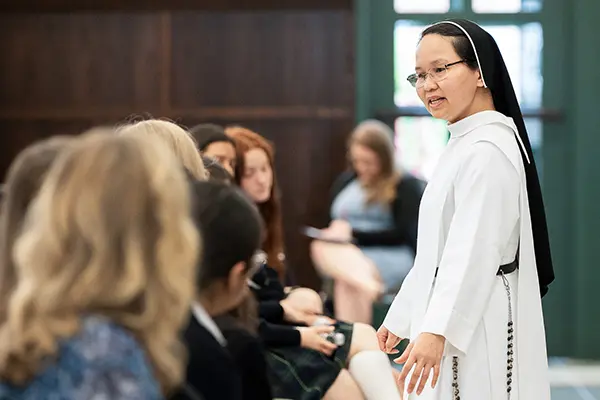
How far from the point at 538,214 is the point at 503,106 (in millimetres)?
293

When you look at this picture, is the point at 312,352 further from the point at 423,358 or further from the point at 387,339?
the point at 423,358

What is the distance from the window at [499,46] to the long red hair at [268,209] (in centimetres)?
275

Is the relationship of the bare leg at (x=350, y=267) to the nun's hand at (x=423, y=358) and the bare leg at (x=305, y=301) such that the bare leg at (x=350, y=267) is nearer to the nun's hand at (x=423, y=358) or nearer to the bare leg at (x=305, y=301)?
the bare leg at (x=305, y=301)

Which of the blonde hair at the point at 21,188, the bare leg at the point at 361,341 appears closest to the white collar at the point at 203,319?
the blonde hair at the point at 21,188

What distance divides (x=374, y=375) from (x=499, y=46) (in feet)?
12.1

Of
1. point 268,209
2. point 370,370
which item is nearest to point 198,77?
point 268,209

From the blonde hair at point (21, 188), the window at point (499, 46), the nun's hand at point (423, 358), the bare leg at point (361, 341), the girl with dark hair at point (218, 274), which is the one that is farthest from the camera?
the window at point (499, 46)

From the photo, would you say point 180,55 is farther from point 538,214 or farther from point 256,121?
point 538,214

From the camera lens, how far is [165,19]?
640 cm

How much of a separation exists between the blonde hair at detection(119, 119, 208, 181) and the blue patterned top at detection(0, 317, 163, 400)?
3.62 feet

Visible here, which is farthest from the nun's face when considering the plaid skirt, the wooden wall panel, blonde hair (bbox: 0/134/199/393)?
the wooden wall panel

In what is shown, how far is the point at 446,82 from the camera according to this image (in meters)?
2.66

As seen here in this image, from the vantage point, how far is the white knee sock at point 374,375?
10.8 feet

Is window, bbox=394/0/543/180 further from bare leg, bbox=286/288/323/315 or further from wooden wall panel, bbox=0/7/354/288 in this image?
bare leg, bbox=286/288/323/315
